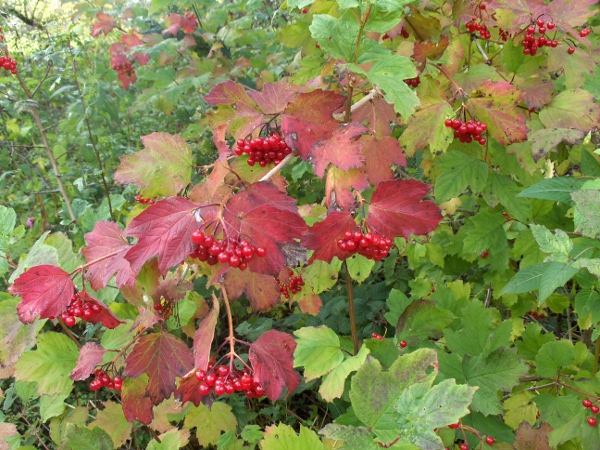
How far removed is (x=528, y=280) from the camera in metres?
1.41

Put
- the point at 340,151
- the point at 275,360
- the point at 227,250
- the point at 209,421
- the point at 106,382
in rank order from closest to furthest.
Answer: the point at 227,250 → the point at 340,151 → the point at 275,360 → the point at 106,382 → the point at 209,421

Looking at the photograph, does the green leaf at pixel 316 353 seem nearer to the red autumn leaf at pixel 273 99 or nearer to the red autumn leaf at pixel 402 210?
the red autumn leaf at pixel 402 210

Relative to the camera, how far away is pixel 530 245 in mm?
2008

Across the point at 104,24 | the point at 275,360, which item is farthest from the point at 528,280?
the point at 104,24

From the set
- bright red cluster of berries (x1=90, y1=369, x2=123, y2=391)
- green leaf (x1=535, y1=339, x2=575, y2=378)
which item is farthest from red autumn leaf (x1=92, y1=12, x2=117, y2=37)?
green leaf (x1=535, y1=339, x2=575, y2=378)

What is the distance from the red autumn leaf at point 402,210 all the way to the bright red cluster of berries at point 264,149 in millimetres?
323

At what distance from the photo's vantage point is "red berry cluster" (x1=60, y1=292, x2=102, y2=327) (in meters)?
1.28

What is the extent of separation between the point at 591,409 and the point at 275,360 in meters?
1.04

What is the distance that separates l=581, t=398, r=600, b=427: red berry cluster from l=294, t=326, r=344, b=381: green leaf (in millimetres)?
806

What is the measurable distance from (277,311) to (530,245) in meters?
1.93

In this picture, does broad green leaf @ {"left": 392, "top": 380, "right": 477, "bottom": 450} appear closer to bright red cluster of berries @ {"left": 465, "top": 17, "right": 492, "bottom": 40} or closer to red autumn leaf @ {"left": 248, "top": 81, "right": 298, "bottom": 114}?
red autumn leaf @ {"left": 248, "top": 81, "right": 298, "bottom": 114}

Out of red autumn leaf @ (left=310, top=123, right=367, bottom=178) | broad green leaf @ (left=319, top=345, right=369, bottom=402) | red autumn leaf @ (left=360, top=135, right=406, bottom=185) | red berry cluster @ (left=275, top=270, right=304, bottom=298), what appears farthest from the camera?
red berry cluster @ (left=275, top=270, right=304, bottom=298)

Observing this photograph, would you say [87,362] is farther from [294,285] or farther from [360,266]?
[360,266]

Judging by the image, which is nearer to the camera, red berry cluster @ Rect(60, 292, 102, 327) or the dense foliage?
the dense foliage
